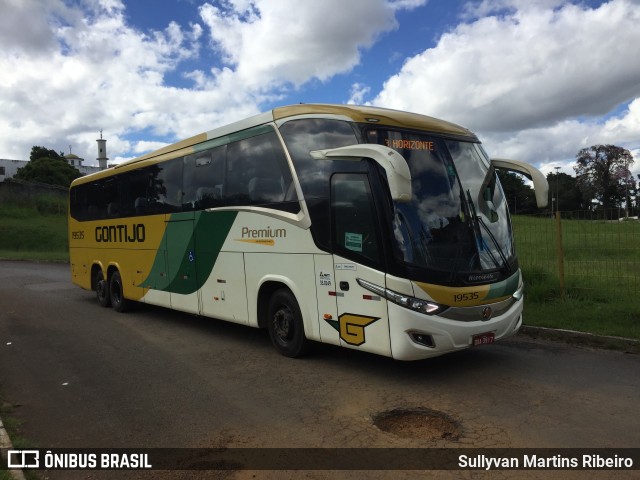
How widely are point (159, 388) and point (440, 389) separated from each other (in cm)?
323

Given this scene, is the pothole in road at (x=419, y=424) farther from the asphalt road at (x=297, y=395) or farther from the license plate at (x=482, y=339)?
the license plate at (x=482, y=339)

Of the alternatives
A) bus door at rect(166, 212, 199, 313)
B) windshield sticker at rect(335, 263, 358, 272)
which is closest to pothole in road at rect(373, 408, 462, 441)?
windshield sticker at rect(335, 263, 358, 272)

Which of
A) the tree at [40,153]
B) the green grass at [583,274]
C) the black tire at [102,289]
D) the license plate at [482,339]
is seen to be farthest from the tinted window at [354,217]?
the tree at [40,153]

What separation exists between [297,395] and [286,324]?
1.66 metres

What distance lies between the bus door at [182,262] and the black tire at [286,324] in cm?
216

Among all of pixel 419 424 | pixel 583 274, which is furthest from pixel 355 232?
pixel 583 274

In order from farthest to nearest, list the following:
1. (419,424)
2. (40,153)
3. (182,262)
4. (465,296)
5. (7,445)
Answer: (40,153), (182,262), (465,296), (419,424), (7,445)

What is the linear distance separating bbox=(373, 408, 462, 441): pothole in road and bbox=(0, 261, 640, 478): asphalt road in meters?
0.05

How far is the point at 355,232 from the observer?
19.5 feet

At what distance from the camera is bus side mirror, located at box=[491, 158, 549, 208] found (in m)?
6.87

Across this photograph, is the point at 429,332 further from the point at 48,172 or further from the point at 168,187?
the point at 48,172

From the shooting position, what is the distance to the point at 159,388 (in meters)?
6.02

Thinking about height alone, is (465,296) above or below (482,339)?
above

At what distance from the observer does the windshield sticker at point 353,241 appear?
5.91 metres
